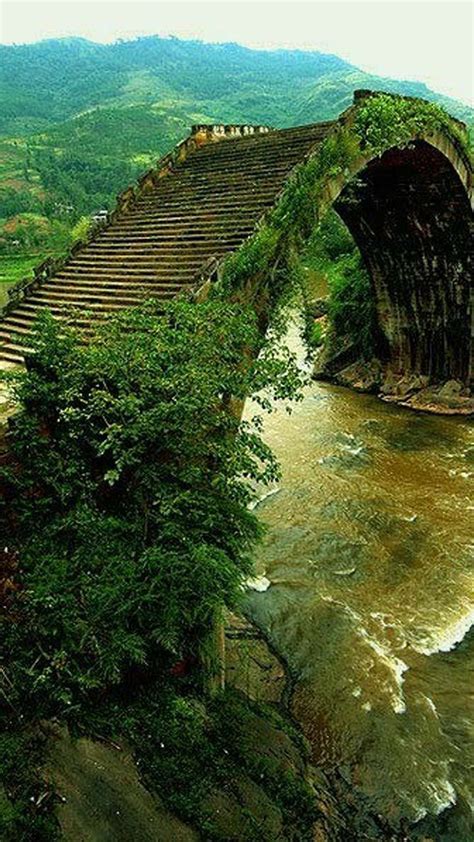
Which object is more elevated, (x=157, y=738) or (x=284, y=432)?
(x=157, y=738)

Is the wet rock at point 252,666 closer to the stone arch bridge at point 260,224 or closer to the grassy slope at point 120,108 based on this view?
the stone arch bridge at point 260,224

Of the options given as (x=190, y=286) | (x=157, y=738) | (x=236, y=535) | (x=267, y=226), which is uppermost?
(x=267, y=226)

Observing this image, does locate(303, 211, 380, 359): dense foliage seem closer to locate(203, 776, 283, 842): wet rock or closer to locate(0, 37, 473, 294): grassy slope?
locate(203, 776, 283, 842): wet rock

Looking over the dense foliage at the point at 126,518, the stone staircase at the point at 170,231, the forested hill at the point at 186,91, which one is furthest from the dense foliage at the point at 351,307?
the forested hill at the point at 186,91

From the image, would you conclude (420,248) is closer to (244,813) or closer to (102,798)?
(244,813)

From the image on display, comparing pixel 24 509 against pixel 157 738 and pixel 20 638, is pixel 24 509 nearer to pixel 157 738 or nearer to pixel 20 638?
pixel 20 638

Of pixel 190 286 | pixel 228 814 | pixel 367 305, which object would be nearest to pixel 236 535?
pixel 228 814

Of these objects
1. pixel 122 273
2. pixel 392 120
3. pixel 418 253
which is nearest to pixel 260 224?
pixel 122 273
